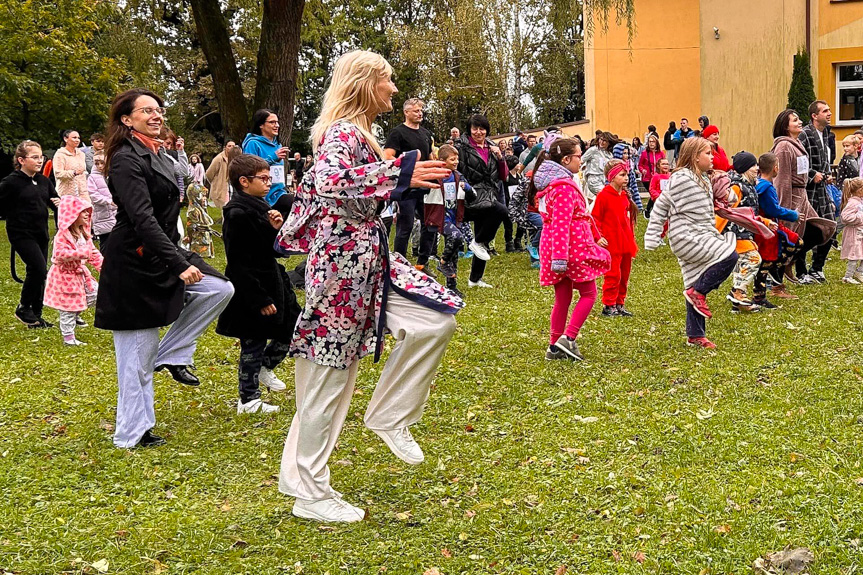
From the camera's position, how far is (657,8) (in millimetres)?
32812

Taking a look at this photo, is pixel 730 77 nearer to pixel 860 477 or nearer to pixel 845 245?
pixel 845 245

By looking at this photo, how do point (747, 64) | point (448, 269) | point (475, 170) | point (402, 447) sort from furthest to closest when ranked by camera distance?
point (747, 64)
point (475, 170)
point (448, 269)
point (402, 447)

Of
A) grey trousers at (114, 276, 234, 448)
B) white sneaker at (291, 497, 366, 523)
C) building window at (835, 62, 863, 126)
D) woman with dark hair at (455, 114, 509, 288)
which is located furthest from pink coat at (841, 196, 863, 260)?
building window at (835, 62, 863, 126)

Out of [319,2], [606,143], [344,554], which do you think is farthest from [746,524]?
[319,2]

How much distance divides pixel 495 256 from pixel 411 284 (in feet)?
38.7

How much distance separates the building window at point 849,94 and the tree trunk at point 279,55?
20.5 meters

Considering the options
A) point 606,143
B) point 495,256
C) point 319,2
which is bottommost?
point 495,256

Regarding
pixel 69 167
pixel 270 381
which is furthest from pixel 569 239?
pixel 69 167

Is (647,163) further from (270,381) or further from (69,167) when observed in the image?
(270,381)

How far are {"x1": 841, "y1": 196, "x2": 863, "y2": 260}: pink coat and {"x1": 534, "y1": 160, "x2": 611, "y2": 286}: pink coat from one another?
5.16m

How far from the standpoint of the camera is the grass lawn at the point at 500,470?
14.9 feet

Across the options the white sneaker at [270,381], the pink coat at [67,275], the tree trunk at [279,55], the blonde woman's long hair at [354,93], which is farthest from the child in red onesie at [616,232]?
the tree trunk at [279,55]

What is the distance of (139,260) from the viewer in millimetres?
6230

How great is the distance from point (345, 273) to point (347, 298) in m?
0.12
